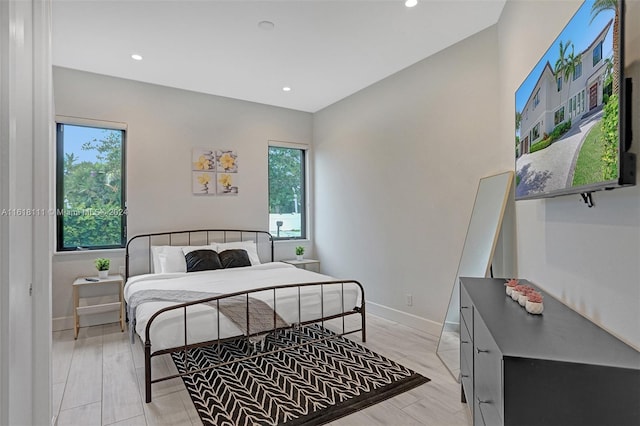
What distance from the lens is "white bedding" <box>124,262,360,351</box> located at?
249 centimetres

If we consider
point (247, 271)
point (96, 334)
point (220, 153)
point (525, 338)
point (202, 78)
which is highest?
point (202, 78)

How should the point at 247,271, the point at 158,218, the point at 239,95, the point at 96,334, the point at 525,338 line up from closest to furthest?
1. the point at 525,338
2. the point at 96,334
3. the point at 247,271
4. the point at 158,218
5. the point at 239,95

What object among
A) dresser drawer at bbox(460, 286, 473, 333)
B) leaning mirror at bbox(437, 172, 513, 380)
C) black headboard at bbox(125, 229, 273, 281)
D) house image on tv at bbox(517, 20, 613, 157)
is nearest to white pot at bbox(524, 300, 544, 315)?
dresser drawer at bbox(460, 286, 473, 333)

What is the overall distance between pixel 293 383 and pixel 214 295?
1.01m

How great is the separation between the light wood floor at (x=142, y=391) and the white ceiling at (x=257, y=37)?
3016 millimetres

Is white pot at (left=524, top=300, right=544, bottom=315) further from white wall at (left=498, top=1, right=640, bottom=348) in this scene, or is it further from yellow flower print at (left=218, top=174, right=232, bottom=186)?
yellow flower print at (left=218, top=174, right=232, bottom=186)

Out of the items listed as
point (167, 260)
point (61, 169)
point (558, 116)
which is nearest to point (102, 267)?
point (167, 260)

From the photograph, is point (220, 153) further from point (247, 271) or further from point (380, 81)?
point (380, 81)

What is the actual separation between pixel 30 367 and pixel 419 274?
334 centimetres

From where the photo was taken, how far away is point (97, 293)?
3961mm

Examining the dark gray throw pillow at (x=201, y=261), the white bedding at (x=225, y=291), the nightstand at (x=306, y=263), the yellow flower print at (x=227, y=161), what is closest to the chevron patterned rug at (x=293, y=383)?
the white bedding at (x=225, y=291)

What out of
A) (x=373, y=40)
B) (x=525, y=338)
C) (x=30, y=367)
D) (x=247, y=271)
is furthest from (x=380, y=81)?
(x=30, y=367)

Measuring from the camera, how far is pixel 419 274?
12.4 feet

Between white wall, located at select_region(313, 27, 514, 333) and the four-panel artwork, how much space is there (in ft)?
5.00
